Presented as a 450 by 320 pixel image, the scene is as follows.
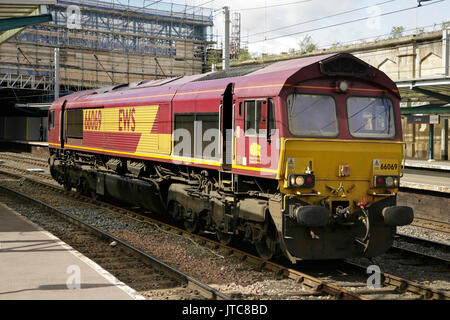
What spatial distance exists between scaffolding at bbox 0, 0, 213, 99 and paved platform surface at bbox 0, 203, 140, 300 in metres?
40.1

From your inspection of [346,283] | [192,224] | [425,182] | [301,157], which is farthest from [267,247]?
[425,182]

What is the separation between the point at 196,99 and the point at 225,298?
19.2ft

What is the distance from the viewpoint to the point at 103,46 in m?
57.1

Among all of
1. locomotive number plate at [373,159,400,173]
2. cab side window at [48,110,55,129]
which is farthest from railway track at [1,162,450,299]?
cab side window at [48,110,55,129]

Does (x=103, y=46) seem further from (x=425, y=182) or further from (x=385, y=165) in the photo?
(x=385, y=165)

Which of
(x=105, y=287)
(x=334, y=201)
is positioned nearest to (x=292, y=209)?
(x=334, y=201)

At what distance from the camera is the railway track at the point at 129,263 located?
358 inches

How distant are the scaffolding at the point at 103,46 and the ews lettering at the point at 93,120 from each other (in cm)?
3113

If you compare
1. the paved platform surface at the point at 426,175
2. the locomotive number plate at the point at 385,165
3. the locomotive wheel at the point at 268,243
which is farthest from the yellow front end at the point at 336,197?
the paved platform surface at the point at 426,175

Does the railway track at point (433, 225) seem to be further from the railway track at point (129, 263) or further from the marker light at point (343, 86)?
the railway track at point (129, 263)

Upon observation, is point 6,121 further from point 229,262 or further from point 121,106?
point 229,262

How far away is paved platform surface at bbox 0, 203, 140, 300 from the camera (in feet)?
27.6

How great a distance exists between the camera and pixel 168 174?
14961 mm

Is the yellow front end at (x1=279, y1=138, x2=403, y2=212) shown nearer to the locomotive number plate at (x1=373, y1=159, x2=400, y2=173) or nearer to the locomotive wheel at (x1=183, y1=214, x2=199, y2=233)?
the locomotive number plate at (x1=373, y1=159, x2=400, y2=173)
